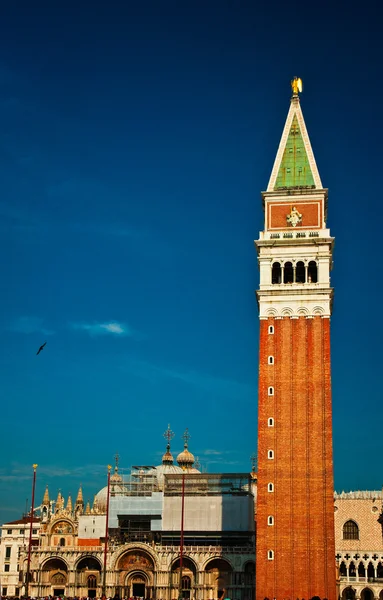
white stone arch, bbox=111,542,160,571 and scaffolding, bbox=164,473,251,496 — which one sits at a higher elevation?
scaffolding, bbox=164,473,251,496

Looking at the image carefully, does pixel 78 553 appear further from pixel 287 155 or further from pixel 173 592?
pixel 287 155

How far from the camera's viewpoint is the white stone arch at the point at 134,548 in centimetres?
8388

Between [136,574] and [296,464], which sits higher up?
[296,464]

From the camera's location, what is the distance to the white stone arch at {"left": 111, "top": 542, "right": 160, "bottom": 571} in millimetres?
83875

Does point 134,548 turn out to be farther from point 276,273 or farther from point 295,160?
point 295,160

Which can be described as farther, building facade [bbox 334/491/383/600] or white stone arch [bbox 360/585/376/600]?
building facade [bbox 334/491/383/600]

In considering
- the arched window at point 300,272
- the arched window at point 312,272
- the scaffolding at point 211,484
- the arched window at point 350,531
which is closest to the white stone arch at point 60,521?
the scaffolding at point 211,484

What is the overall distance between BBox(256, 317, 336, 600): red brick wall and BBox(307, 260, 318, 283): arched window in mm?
4255

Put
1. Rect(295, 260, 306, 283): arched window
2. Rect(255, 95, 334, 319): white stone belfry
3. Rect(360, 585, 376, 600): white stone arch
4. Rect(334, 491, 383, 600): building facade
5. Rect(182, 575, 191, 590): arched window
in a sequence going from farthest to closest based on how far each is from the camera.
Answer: Rect(334, 491, 383, 600): building facade, Rect(360, 585, 376, 600): white stone arch, Rect(182, 575, 191, 590): arched window, Rect(295, 260, 306, 283): arched window, Rect(255, 95, 334, 319): white stone belfry

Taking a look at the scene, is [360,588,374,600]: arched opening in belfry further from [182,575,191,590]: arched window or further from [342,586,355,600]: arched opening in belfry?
[182,575,191,590]: arched window

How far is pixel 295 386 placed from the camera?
233ft

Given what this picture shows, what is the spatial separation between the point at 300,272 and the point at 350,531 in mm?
39294

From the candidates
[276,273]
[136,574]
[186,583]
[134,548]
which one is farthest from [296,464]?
[136,574]

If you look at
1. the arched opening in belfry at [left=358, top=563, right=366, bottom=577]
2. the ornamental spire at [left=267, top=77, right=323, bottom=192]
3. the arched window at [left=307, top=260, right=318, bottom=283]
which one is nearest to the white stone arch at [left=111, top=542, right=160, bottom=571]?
the arched opening in belfry at [left=358, top=563, right=366, bottom=577]
